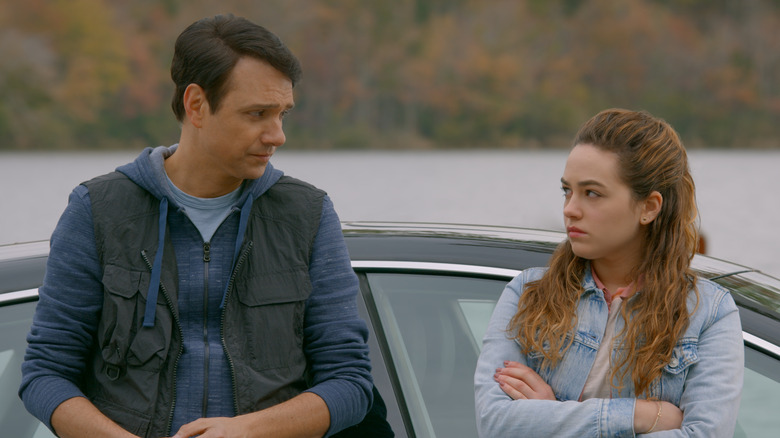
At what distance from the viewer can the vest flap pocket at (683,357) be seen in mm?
1884

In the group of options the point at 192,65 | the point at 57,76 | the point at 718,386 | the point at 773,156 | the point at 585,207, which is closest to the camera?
the point at 718,386

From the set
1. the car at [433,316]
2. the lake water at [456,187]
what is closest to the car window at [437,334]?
the car at [433,316]

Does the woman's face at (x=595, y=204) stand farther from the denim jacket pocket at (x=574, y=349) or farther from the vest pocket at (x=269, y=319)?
the vest pocket at (x=269, y=319)

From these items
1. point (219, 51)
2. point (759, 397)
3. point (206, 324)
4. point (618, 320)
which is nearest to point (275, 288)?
point (206, 324)

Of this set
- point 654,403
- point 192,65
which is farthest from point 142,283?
point 654,403

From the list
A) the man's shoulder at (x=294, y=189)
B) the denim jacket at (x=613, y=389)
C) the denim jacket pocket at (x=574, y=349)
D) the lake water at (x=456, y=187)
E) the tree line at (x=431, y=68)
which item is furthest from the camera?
the tree line at (x=431, y=68)

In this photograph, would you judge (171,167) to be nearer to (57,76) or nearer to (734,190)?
(734,190)

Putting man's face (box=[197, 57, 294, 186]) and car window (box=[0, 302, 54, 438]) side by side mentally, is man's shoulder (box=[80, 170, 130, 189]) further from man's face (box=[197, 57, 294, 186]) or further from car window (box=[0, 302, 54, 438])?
car window (box=[0, 302, 54, 438])

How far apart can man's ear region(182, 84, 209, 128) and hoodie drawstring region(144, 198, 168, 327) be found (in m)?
0.21


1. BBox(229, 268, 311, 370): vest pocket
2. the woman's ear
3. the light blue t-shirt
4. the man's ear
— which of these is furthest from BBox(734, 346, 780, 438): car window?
the man's ear

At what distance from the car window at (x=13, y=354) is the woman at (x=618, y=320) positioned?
1071mm

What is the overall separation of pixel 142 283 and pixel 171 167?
325mm

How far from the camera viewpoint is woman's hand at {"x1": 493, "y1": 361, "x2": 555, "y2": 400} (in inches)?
75.7

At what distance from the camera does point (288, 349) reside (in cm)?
210
